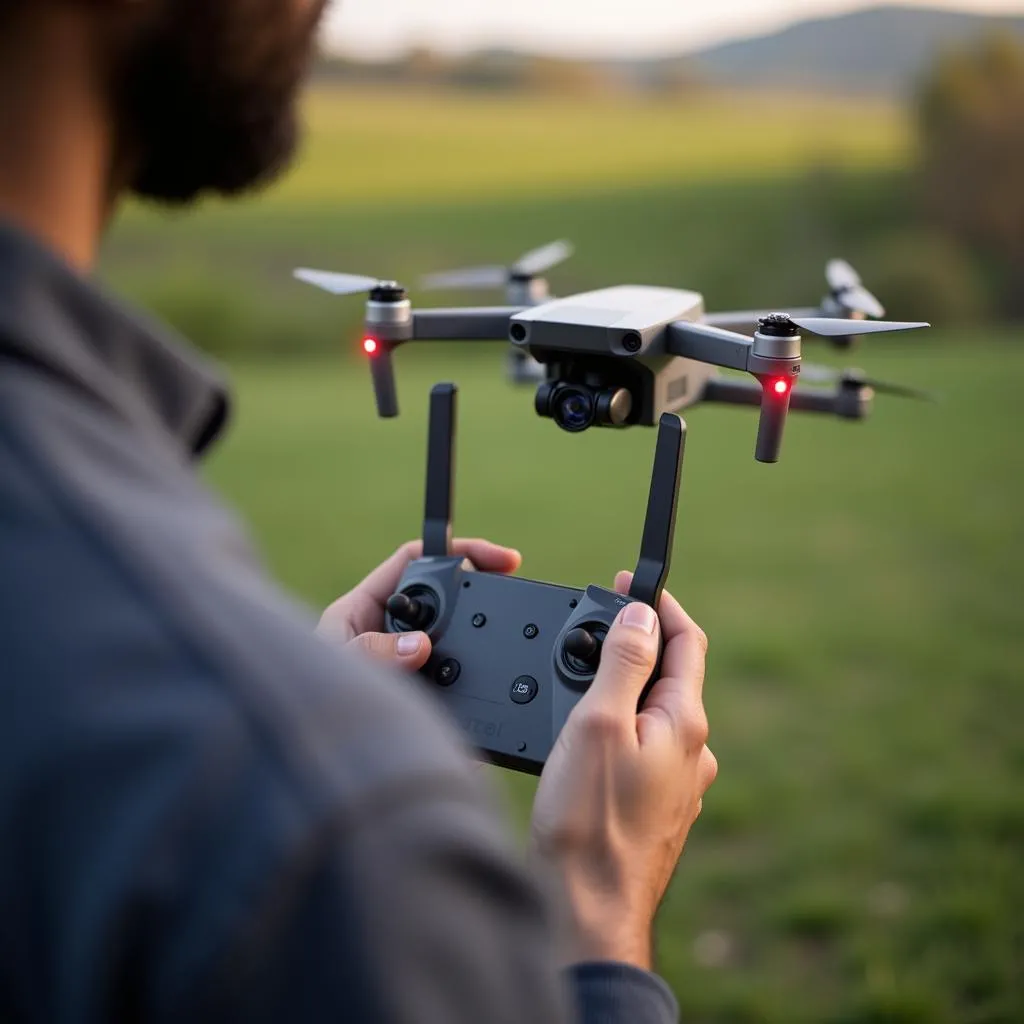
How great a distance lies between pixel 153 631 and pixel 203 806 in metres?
0.09

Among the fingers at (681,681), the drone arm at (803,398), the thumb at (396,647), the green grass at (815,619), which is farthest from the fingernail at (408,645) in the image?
the green grass at (815,619)

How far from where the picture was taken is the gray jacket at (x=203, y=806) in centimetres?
52

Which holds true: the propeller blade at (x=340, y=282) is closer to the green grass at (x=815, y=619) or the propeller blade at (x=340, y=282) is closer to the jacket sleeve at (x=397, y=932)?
the jacket sleeve at (x=397, y=932)

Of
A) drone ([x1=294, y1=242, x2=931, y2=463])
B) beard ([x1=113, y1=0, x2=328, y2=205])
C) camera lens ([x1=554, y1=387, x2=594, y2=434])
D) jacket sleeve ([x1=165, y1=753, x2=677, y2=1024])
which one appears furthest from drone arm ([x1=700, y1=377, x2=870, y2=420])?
jacket sleeve ([x1=165, y1=753, x2=677, y2=1024])

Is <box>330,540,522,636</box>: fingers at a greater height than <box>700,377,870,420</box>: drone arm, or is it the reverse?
<box>700,377,870,420</box>: drone arm

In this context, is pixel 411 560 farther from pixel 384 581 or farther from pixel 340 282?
pixel 340 282

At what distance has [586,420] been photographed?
130cm

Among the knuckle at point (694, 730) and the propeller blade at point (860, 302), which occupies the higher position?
the propeller blade at point (860, 302)

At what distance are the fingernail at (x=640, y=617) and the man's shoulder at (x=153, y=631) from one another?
1.65 ft

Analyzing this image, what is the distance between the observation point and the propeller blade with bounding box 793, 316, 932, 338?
1094 millimetres

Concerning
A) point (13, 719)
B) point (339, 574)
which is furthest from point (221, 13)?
point (339, 574)

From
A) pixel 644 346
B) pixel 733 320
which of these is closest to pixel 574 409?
pixel 644 346

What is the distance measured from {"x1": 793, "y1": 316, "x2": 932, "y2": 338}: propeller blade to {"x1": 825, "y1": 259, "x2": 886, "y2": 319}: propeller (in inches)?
10.4

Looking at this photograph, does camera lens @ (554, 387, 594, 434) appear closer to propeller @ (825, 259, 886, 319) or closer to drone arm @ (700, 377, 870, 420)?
drone arm @ (700, 377, 870, 420)
